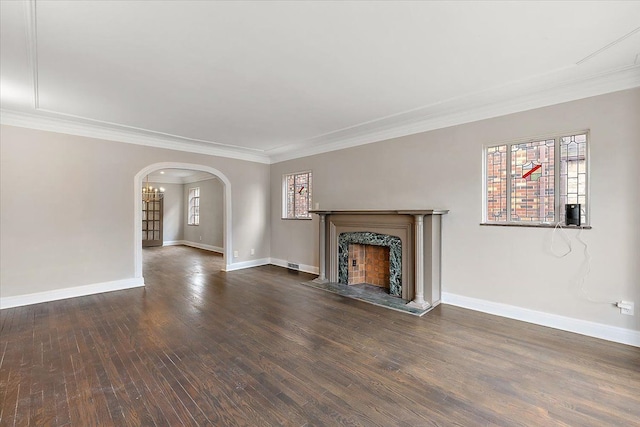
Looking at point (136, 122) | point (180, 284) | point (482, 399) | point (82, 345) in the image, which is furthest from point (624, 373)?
point (136, 122)

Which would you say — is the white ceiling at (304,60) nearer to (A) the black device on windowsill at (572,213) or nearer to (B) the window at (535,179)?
(B) the window at (535,179)

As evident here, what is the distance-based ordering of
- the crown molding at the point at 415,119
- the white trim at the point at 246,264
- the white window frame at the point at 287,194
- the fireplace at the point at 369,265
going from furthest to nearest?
the white trim at the point at 246,264
the white window frame at the point at 287,194
the fireplace at the point at 369,265
the crown molding at the point at 415,119

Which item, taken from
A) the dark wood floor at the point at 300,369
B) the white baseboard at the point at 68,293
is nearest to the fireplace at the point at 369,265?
the dark wood floor at the point at 300,369

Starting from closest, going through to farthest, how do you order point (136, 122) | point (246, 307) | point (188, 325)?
Answer: point (188, 325) < point (246, 307) < point (136, 122)

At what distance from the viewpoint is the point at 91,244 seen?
4.54 m

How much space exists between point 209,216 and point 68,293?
18.4 ft

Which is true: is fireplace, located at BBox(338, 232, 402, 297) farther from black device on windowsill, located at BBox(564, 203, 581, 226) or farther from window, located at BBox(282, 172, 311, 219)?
black device on windowsill, located at BBox(564, 203, 581, 226)

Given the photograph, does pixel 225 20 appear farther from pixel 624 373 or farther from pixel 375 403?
pixel 624 373

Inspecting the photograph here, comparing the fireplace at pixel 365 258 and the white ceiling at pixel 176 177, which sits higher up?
the white ceiling at pixel 176 177

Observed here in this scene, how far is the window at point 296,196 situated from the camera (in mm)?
6223

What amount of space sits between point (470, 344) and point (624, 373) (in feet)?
3.66

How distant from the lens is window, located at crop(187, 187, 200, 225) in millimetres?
10614

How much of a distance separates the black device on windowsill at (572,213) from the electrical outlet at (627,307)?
2.79 feet

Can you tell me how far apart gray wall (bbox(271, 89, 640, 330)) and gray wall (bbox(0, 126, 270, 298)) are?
391cm
